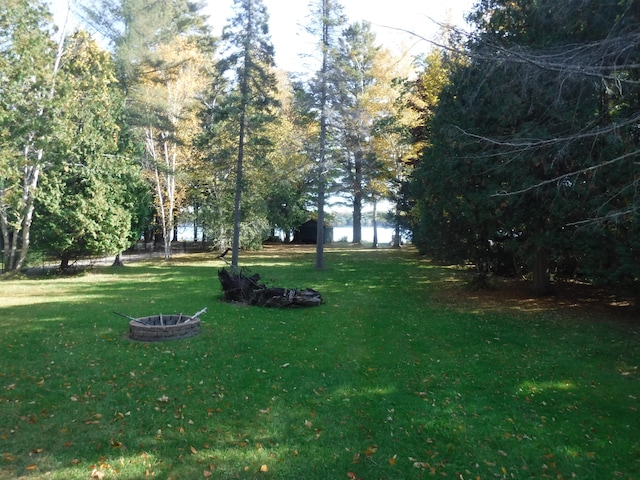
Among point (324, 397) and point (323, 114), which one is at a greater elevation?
point (323, 114)

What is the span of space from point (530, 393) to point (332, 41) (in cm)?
A: 1826

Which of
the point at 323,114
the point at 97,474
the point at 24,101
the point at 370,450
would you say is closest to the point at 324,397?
the point at 370,450

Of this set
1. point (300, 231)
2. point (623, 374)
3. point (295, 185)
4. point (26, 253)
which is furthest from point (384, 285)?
point (300, 231)

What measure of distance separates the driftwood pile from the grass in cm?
81

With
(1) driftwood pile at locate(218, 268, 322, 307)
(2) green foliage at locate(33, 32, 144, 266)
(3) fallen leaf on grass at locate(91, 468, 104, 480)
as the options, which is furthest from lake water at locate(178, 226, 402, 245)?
(3) fallen leaf on grass at locate(91, 468, 104, 480)

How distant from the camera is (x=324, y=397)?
526 cm

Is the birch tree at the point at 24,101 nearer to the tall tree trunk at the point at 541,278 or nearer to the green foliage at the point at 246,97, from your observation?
the green foliage at the point at 246,97

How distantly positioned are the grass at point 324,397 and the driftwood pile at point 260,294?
811mm

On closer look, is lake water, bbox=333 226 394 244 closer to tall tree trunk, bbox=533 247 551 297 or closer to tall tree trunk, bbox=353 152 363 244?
tall tree trunk, bbox=353 152 363 244

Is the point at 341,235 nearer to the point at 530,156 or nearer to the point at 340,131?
the point at 340,131

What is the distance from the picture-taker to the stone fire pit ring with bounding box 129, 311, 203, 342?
25.1 feet

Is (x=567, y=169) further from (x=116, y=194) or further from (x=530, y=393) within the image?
(x=116, y=194)

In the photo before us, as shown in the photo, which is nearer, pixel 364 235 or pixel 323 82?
pixel 323 82

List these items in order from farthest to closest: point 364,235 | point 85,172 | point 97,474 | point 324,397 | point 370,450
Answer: point 364,235, point 85,172, point 324,397, point 370,450, point 97,474
